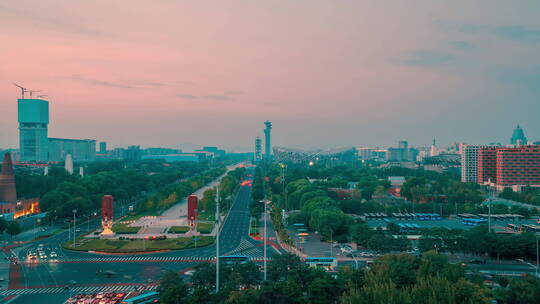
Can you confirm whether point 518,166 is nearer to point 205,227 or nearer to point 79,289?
point 205,227

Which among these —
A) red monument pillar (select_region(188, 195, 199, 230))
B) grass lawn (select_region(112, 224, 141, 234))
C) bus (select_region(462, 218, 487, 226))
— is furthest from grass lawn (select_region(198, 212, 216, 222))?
bus (select_region(462, 218, 487, 226))

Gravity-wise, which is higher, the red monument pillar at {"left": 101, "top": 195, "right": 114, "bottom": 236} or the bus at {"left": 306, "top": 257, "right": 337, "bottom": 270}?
the red monument pillar at {"left": 101, "top": 195, "right": 114, "bottom": 236}

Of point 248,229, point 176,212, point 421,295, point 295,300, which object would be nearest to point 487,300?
point 421,295

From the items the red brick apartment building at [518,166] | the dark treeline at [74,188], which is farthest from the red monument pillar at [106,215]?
the red brick apartment building at [518,166]

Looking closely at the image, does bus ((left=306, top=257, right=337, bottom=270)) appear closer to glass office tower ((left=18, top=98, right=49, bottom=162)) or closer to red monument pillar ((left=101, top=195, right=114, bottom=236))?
red monument pillar ((left=101, top=195, right=114, bottom=236))

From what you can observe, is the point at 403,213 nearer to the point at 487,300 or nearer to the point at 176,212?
the point at 176,212

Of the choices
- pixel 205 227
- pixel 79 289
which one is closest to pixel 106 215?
pixel 205 227
